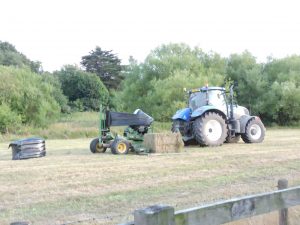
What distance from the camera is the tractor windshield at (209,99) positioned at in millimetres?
16516

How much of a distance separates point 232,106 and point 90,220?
11.8 m

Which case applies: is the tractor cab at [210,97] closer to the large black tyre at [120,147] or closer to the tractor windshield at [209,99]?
the tractor windshield at [209,99]

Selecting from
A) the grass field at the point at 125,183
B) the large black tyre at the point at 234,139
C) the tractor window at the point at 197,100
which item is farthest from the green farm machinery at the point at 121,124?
the large black tyre at the point at 234,139

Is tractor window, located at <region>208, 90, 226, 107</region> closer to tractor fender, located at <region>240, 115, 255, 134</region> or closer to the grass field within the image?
tractor fender, located at <region>240, 115, 255, 134</region>

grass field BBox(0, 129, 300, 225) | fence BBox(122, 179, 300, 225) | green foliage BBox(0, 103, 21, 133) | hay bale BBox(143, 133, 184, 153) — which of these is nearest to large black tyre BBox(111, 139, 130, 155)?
hay bale BBox(143, 133, 184, 153)

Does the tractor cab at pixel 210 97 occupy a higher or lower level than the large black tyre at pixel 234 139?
higher

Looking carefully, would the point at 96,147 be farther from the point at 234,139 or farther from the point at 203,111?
Answer: the point at 234,139

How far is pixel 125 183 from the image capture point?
827cm

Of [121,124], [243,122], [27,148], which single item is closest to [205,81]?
[243,122]

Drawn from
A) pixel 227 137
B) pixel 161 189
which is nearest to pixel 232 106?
pixel 227 137

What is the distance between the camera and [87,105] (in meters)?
58.1

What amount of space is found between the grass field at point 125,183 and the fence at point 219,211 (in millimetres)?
1832

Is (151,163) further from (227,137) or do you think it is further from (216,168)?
(227,137)

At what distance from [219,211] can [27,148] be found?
37.4ft
